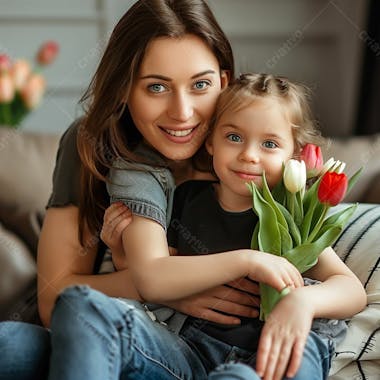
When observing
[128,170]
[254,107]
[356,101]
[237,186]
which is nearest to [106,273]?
[128,170]

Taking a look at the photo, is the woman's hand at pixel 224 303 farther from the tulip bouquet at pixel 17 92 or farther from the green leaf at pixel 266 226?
the tulip bouquet at pixel 17 92

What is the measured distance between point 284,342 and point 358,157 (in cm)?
84

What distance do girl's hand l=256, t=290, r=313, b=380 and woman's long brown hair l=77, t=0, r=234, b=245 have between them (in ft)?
1.38

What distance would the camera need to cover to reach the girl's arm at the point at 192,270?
112cm

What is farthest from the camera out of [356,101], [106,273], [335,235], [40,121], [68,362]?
[40,121]

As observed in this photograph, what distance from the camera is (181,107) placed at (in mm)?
1270

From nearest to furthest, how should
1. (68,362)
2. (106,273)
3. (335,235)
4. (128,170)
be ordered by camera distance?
(68,362) → (335,235) → (128,170) → (106,273)

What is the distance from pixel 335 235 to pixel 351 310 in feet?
0.41

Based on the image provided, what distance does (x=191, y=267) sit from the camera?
1.14 m

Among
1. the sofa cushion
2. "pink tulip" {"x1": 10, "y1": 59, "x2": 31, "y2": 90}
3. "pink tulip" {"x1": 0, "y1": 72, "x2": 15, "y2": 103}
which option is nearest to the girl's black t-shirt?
the sofa cushion

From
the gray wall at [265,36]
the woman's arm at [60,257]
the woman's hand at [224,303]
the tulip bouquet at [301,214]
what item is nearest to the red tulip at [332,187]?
the tulip bouquet at [301,214]

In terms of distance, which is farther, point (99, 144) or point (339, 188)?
point (99, 144)

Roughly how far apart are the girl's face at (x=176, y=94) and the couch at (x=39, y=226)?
0.31m

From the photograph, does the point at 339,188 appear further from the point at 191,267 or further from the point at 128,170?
the point at 128,170
